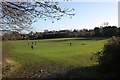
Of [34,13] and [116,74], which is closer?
[34,13]

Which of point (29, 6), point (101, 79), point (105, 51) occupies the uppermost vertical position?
point (29, 6)

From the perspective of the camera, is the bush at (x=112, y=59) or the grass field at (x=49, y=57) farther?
the grass field at (x=49, y=57)

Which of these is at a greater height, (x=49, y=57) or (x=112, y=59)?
(x=112, y=59)

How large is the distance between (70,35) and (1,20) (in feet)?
394

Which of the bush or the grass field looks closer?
the bush

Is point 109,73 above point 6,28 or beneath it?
beneath

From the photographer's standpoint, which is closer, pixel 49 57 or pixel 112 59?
pixel 112 59

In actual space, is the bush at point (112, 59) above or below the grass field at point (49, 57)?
above

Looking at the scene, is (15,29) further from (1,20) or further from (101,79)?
(101,79)

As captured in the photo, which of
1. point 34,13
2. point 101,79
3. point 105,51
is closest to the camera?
point 34,13

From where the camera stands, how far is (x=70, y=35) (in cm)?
13088

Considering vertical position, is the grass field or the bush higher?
the bush

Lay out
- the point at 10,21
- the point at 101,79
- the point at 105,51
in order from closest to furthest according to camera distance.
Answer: the point at 10,21
the point at 101,79
the point at 105,51

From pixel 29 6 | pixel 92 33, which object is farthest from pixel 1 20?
pixel 92 33
